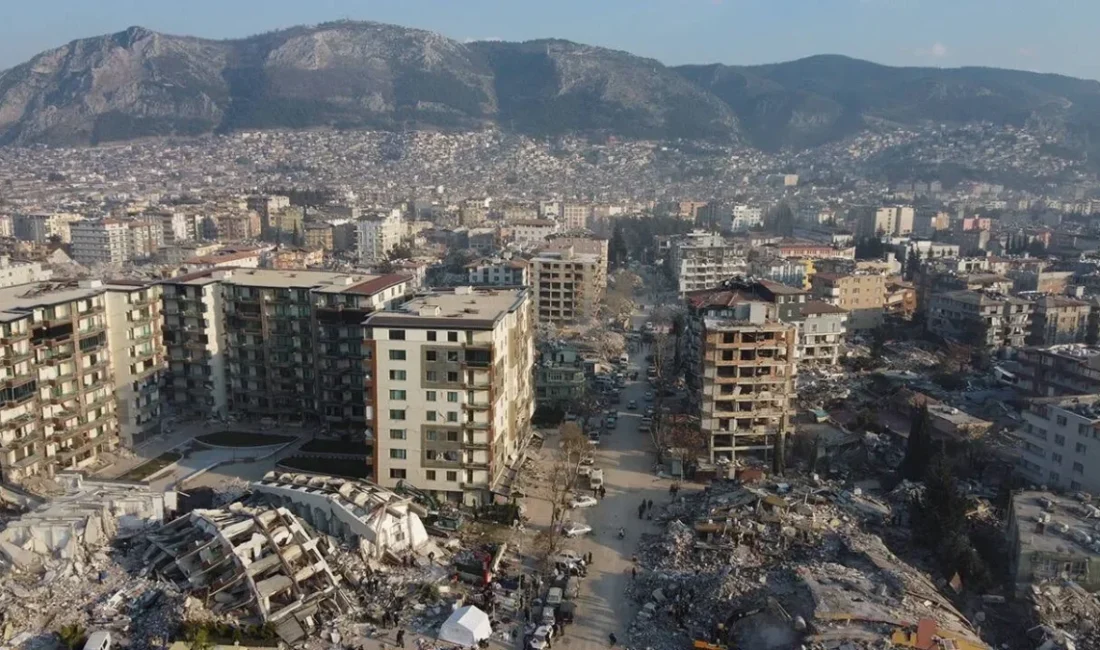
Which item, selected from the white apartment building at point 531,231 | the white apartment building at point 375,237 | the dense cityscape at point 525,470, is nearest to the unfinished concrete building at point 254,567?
the dense cityscape at point 525,470

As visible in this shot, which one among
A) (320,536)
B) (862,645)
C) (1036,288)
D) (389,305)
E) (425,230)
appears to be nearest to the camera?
(862,645)

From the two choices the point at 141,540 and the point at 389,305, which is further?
the point at 389,305

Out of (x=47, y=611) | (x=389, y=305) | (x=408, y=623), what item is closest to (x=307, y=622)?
(x=408, y=623)

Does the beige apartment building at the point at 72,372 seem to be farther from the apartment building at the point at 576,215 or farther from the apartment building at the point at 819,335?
the apartment building at the point at 576,215

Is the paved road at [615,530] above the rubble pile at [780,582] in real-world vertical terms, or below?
below

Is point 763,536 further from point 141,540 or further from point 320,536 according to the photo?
point 141,540

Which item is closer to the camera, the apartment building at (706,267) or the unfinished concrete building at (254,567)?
the unfinished concrete building at (254,567)

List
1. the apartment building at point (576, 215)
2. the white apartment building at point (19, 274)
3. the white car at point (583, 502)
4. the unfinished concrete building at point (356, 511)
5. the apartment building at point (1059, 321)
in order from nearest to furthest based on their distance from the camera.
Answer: the unfinished concrete building at point (356, 511) → the white car at point (583, 502) → the white apartment building at point (19, 274) → the apartment building at point (1059, 321) → the apartment building at point (576, 215)

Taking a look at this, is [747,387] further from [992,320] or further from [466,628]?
[992,320]
